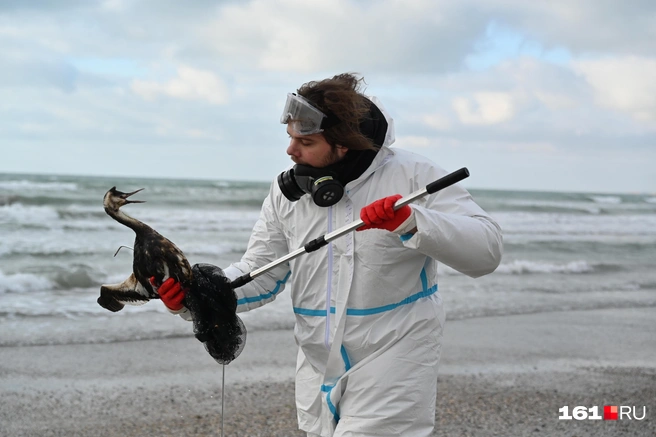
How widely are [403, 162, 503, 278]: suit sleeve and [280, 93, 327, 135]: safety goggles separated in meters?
0.53

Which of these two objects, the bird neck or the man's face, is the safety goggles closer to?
the man's face

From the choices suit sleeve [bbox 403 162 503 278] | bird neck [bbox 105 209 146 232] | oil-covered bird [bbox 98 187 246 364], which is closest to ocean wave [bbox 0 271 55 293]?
bird neck [bbox 105 209 146 232]

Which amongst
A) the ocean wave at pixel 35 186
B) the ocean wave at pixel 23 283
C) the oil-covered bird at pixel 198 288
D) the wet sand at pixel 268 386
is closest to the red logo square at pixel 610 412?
the wet sand at pixel 268 386

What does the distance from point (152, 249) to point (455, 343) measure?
5.64 metres

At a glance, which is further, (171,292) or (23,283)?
(23,283)

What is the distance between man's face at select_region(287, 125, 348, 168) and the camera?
2.95 metres

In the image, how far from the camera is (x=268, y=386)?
6.39 metres

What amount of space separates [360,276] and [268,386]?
3771 mm

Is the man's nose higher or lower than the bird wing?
higher

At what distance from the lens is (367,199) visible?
9.70 feet

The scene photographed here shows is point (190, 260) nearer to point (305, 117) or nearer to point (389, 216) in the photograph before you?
point (305, 117)

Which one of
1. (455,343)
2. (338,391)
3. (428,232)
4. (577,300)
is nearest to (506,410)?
(455,343)

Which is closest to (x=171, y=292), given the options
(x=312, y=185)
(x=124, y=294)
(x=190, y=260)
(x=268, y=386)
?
(x=124, y=294)

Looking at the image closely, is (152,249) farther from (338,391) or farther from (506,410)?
(506,410)
